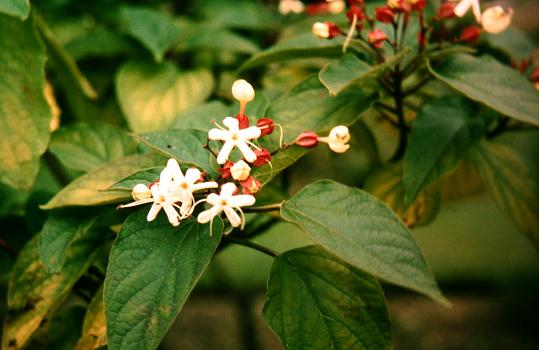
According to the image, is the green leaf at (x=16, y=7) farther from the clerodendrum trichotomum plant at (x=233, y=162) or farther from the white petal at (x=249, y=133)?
the white petal at (x=249, y=133)

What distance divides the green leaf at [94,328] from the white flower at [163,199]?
0.21 m

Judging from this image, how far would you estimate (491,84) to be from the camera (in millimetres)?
710

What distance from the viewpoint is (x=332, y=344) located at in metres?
0.62

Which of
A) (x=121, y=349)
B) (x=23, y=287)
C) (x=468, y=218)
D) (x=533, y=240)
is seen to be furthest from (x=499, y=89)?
(x=468, y=218)

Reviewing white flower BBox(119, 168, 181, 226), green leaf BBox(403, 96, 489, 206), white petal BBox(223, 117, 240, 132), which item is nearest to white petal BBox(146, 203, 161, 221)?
white flower BBox(119, 168, 181, 226)

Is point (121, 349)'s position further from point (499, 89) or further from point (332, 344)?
point (499, 89)

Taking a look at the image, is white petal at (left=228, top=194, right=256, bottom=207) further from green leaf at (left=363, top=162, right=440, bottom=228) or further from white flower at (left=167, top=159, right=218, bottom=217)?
green leaf at (left=363, top=162, right=440, bottom=228)

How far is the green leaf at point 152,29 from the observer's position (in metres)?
0.93

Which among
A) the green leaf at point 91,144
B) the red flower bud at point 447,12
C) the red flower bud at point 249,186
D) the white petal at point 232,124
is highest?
the red flower bud at point 447,12

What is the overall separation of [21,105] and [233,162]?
1.15ft

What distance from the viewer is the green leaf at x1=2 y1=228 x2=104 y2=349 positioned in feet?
2.36

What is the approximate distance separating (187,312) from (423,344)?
89 centimetres

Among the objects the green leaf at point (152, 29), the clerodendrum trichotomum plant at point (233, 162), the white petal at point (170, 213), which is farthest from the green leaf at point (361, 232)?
the green leaf at point (152, 29)

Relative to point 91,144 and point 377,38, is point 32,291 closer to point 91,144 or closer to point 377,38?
point 91,144
